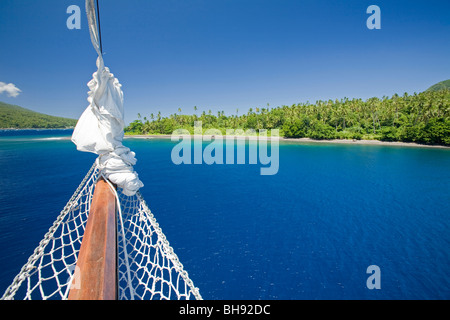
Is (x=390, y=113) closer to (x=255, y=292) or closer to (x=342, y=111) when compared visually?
(x=342, y=111)

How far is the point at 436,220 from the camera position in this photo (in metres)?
13.6

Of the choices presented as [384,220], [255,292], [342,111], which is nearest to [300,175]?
[384,220]

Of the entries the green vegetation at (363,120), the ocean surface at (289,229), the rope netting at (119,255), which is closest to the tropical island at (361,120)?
the green vegetation at (363,120)

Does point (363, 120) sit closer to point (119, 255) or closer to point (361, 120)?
point (361, 120)

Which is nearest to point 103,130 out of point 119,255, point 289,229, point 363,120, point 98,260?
point 98,260

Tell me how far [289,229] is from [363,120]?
216ft

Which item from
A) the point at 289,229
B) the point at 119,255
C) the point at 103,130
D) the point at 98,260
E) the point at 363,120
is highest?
the point at 363,120

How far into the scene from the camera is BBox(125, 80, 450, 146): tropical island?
48219 mm

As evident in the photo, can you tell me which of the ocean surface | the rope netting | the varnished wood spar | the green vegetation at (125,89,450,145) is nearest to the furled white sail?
the rope netting

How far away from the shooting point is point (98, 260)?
4.01 ft

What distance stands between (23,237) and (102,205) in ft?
47.9

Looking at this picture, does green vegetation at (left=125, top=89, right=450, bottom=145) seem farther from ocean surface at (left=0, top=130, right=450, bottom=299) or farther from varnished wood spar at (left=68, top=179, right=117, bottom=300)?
varnished wood spar at (left=68, top=179, right=117, bottom=300)

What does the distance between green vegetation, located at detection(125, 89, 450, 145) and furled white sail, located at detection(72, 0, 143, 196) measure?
63101 mm

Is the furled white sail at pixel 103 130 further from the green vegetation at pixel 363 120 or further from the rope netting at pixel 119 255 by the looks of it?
the green vegetation at pixel 363 120
